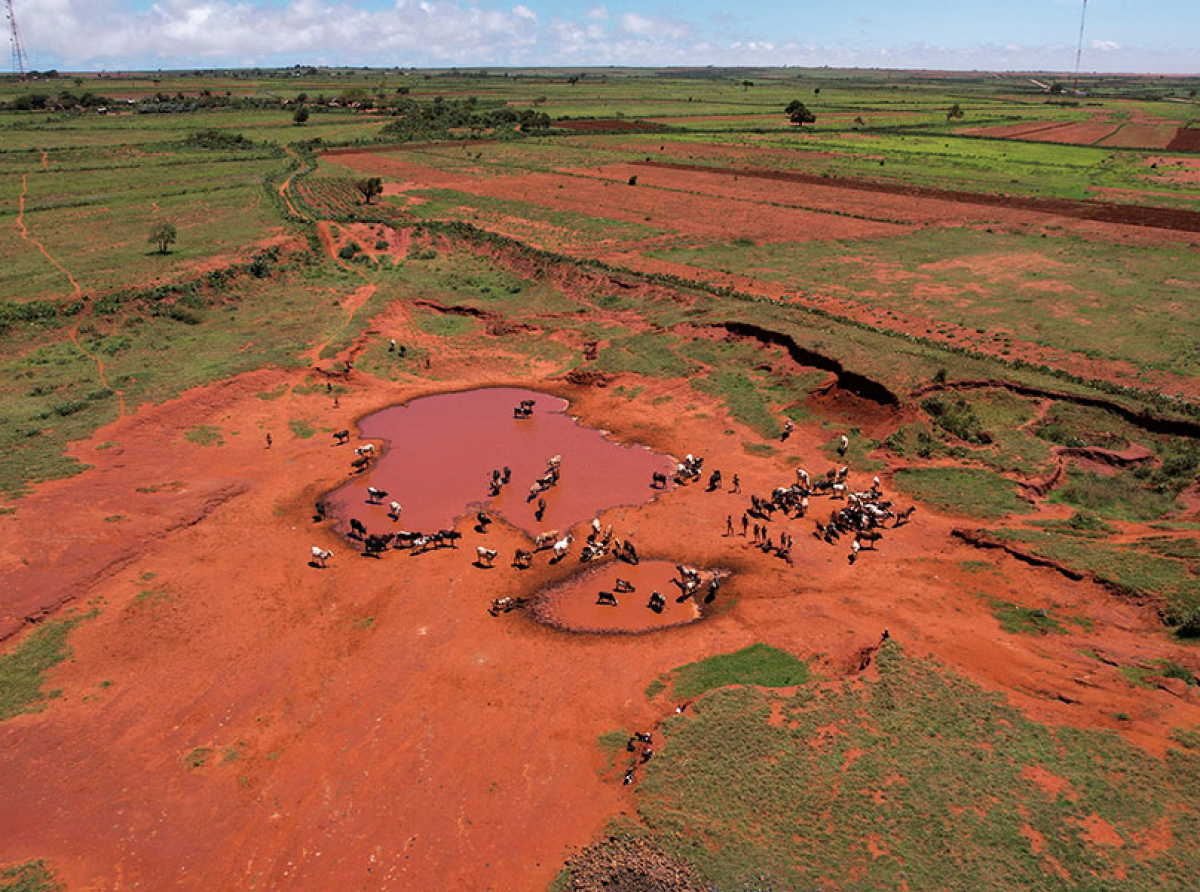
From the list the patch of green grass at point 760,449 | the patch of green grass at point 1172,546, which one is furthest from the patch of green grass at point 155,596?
the patch of green grass at point 1172,546

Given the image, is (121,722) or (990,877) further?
(121,722)

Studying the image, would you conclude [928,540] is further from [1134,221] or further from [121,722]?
[1134,221]

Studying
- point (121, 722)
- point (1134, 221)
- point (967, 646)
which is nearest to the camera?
point (121, 722)

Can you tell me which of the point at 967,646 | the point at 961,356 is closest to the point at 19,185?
the point at 961,356

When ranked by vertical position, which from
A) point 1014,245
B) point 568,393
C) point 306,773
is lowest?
point 306,773

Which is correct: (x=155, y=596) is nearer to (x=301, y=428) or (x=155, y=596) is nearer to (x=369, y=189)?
(x=301, y=428)

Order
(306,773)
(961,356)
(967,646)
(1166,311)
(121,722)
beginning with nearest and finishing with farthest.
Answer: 1. (306,773)
2. (121,722)
3. (967,646)
4. (961,356)
5. (1166,311)

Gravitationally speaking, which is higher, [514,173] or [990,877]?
[514,173]

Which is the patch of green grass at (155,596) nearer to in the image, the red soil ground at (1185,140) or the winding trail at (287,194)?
the winding trail at (287,194)

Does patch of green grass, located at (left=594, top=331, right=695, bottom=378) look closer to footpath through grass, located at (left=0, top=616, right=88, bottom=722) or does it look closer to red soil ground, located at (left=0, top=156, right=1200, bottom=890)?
red soil ground, located at (left=0, top=156, right=1200, bottom=890)
